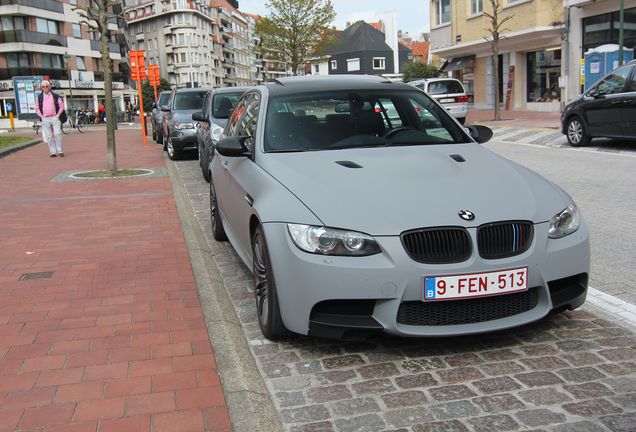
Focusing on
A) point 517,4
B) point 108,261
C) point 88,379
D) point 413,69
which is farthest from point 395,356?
point 413,69

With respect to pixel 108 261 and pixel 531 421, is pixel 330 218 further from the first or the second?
pixel 108 261

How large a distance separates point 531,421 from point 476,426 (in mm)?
254

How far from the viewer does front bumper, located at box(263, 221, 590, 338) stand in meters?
3.19

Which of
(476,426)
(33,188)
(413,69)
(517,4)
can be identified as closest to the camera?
(476,426)

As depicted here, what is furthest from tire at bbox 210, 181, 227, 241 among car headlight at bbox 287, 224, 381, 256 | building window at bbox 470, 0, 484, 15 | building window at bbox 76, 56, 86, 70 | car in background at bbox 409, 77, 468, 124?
building window at bbox 76, 56, 86, 70

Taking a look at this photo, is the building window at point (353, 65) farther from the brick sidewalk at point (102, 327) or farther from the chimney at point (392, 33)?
the brick sidewalk at point (102, 327)

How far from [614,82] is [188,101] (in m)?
9.99

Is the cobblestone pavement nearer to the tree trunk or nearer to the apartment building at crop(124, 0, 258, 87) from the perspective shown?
the tree trunk

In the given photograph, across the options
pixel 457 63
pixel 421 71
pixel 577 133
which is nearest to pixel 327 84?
pixel 577 133

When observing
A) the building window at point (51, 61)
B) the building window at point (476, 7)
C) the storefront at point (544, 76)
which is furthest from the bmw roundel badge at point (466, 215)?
the building window at point (51, 61)

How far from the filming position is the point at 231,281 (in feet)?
16.9

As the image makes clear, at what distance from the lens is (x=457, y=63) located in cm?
3822

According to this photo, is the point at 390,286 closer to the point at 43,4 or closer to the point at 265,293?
the point at 265,293

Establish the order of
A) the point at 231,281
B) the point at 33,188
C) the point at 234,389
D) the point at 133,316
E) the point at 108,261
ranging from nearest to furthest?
the point at 234,389, the point at 133,316, the point at 231,281, the point at 108,261, the point at 33,188
